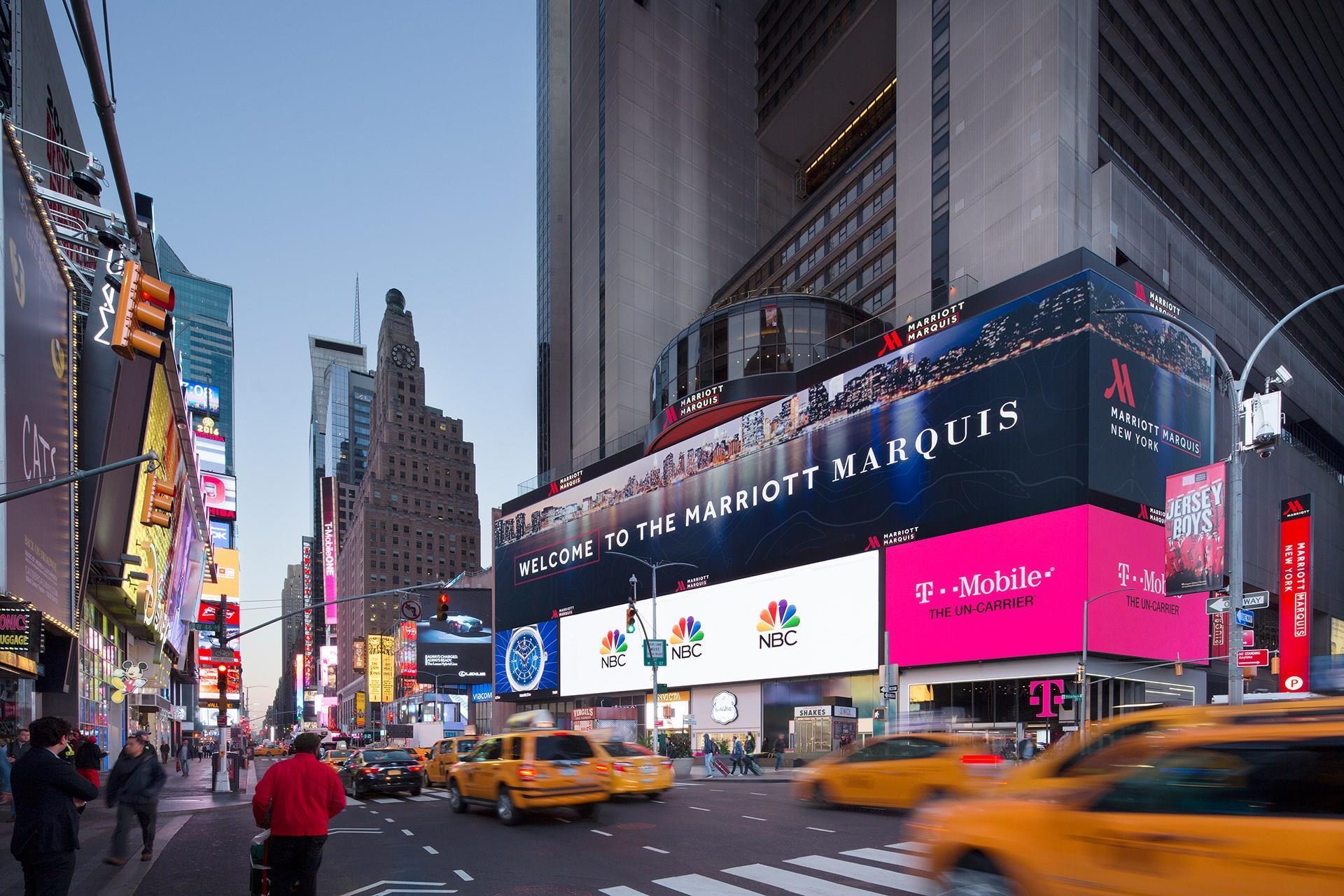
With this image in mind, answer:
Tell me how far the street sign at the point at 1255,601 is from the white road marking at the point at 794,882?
38.2 feet

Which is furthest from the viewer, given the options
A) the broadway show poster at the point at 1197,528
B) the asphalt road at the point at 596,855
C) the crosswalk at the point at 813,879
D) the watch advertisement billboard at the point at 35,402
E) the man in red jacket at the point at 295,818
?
the watch advertisement billboard at the point at 35,402

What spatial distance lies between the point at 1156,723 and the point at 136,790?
13.3 meters

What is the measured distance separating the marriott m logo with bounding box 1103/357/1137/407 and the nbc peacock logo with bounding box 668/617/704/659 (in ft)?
95.6

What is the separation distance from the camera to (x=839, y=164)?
334 ft

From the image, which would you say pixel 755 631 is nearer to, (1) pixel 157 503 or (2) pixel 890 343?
(2) pixel 890 343

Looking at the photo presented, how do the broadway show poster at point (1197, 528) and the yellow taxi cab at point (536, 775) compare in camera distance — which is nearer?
the yellow taxi cab at point (536, 775)

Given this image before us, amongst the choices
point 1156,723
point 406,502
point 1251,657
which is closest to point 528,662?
point 1251,657

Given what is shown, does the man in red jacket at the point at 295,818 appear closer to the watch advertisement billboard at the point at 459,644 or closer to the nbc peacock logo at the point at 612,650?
the nbc peacock logo at the point at 612,650

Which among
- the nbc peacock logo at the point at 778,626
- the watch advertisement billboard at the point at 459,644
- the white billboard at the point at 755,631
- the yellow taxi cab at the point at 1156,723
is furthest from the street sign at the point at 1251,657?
the watch advertisement billboard at the point at 459,644

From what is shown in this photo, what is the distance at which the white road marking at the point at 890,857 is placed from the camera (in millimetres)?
11367

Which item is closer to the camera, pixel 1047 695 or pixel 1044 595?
pixel 1047 695

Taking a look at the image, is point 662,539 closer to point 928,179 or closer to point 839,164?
point 928,179

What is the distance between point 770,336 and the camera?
62844 millimetres

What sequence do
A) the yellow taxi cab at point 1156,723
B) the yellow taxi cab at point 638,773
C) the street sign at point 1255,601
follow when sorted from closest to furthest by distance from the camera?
the yellow taxi cab at point 1156,723 → the street sign at point 1255,601 → the yellow taxi cab at point 638,773
